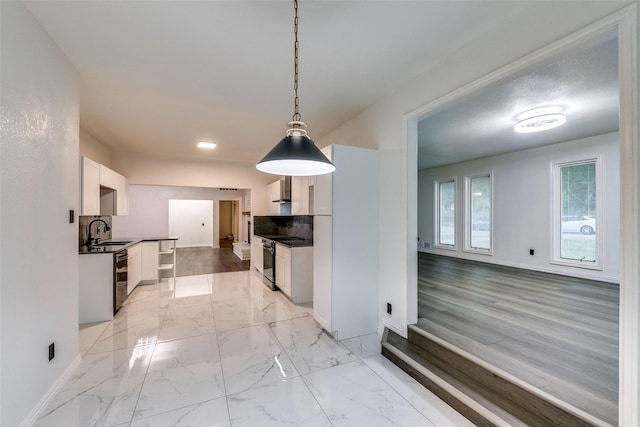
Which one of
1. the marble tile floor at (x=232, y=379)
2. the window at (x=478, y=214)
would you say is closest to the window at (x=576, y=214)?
the window at (x=478, y=214)

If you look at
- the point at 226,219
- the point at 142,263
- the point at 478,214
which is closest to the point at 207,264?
the point at 142,263

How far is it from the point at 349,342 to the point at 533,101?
3.37 m

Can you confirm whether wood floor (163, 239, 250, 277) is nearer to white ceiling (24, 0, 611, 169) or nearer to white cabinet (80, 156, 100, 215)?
white cabinet (80, 156, 100, 215)

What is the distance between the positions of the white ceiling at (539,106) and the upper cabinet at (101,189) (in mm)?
4049

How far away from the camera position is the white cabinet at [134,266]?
4.18 meters

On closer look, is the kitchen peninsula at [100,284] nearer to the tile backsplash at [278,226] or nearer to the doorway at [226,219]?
the tile backsplash at [278,226]

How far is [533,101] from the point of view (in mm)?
2988

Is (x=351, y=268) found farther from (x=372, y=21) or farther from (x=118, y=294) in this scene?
(x=118, y=294)

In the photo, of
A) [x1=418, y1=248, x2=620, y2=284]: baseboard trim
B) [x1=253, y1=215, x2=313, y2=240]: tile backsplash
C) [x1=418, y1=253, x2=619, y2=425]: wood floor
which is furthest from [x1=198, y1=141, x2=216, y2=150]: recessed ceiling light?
[x1=418, y1=248, x2=620, y2=284]: baseboard trim

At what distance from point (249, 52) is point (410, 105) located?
1.56 meters

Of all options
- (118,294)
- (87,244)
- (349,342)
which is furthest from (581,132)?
(87,244)

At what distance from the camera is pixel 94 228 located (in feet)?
15.2

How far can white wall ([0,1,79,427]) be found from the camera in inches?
60.8

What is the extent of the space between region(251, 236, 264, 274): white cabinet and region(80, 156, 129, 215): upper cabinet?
254cm
